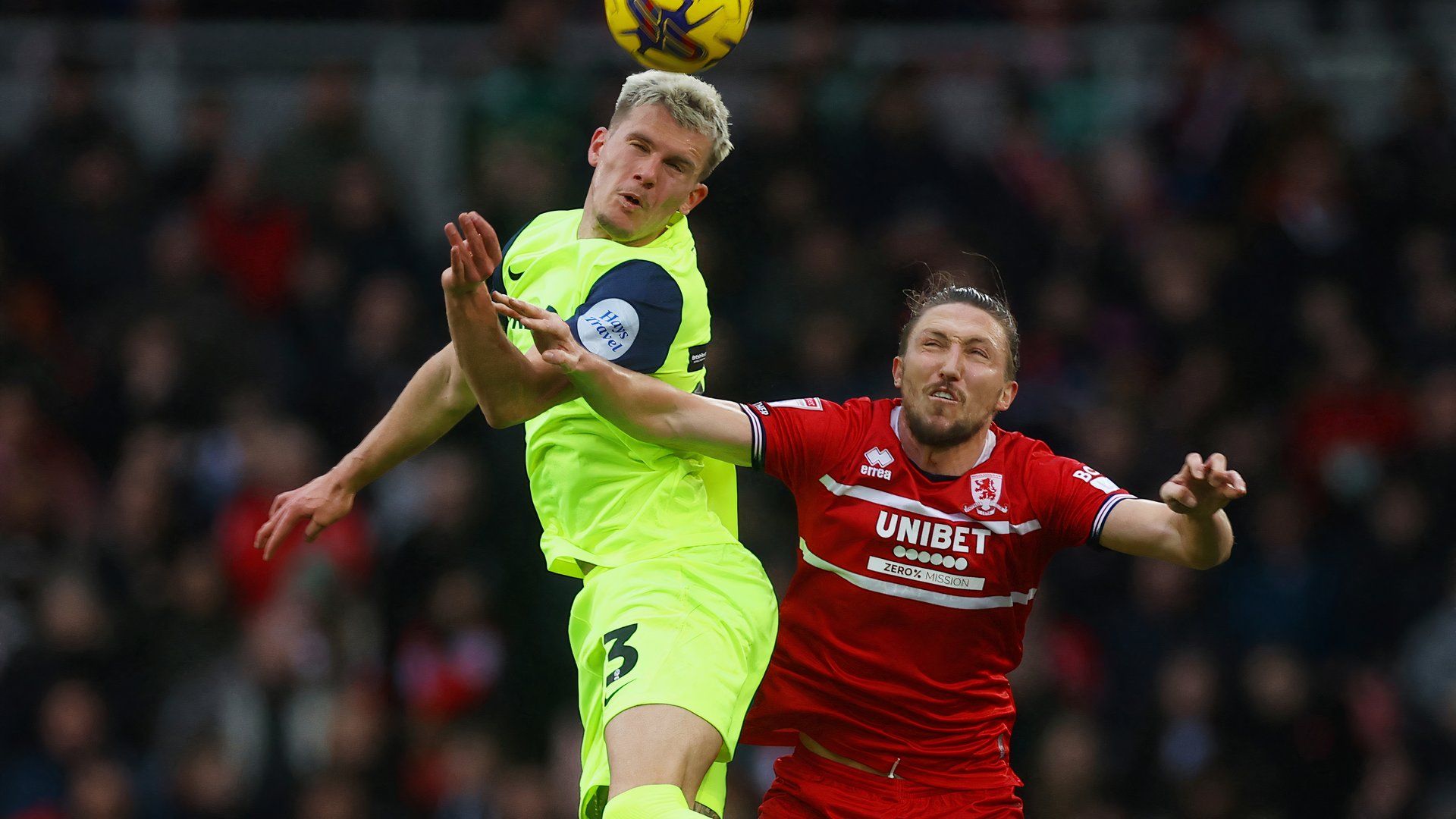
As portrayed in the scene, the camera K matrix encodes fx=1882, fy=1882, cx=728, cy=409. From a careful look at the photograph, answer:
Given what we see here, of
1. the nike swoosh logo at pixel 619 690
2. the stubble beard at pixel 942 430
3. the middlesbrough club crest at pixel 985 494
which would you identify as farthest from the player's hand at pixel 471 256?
the middlesbrough club crest at pixel 985 494

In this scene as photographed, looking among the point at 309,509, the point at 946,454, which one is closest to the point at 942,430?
the point at 946,454

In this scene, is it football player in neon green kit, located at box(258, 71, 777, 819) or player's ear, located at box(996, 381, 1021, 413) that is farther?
player's ear, located at box(996, 381, 1021, 413)

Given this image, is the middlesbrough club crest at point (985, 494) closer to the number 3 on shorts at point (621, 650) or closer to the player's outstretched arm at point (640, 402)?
the player's outstretched arm at point (640, 402)

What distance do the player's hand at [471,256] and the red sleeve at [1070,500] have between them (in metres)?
1.65

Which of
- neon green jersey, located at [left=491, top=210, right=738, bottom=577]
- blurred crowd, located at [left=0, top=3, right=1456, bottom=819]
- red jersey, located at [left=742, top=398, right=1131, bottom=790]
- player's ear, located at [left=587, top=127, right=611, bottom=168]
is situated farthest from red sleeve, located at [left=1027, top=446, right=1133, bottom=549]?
blurred crowd, located at [left=0, top=3, right=1456, bottom=819]

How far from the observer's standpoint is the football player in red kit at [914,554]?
207 inches

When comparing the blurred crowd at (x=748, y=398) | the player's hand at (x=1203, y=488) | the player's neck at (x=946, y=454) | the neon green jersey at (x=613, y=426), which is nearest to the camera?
the player's hand at (x=1203, y=488)

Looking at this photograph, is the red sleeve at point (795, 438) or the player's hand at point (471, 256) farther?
the red sleeve at point (795, 438)

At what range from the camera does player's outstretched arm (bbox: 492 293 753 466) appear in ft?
16.2

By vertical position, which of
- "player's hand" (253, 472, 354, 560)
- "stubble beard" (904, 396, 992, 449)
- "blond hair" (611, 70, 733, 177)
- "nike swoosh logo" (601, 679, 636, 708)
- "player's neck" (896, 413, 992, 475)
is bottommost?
"nike swoosh logo" (601, 679, 636, 708)

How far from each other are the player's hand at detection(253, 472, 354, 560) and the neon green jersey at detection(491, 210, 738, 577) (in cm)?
65

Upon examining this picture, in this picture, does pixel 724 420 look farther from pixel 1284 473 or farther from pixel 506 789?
pixel 1284 473

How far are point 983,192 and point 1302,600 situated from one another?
2664 millimetres

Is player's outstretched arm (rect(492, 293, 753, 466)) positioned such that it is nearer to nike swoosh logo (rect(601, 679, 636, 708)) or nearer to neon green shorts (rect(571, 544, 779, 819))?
neon green shorts (rect(571, 544, 779, 819))
